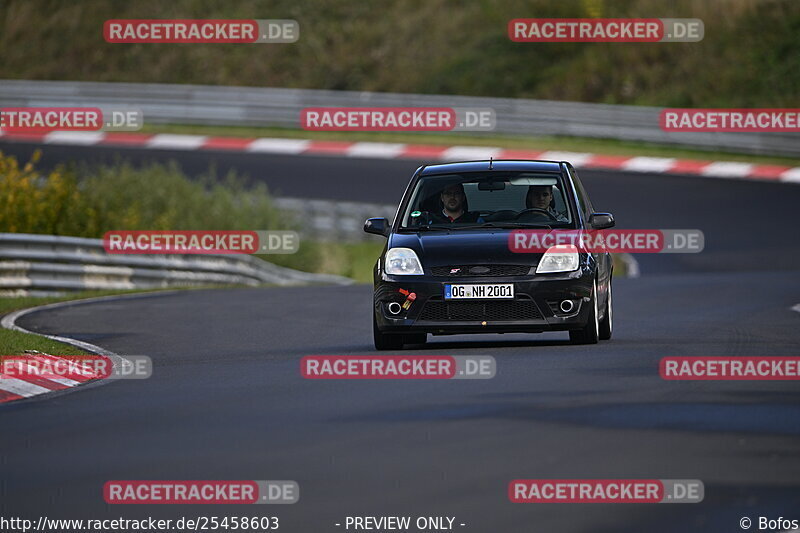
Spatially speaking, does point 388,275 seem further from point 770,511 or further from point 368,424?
point 770,511

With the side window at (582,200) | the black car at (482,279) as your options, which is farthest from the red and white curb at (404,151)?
the black car at (482,279)

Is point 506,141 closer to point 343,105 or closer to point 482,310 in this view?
point 343,105

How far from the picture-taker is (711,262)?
90.0 ft

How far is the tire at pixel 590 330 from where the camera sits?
12.9 m

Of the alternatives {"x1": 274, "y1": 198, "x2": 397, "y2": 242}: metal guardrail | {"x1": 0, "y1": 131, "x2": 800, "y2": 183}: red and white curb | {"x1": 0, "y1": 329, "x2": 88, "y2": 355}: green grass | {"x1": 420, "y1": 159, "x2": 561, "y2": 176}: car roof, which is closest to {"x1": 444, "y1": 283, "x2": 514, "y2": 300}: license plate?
{"x1": 420, "y1": 159, "x2": 561, "y2": 176}: car roof

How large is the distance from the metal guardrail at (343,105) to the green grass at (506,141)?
182 millimetres

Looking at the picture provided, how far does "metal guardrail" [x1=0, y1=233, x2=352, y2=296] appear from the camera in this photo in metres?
22.0

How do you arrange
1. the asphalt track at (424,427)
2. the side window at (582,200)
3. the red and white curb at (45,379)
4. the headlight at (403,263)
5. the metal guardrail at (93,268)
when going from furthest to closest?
the metal guardrail at (93,268), the side window at (582,200), the headlight at (403,263), the red and white curb at (45,379), the asphalt track at (424,427)

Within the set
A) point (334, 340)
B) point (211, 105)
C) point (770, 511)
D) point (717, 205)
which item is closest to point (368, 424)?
point (770, 511)

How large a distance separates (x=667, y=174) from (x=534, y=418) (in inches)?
1023

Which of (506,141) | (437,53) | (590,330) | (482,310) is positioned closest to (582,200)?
(590,330)

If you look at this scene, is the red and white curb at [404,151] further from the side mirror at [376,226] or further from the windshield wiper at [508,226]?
the side mirror at [376,226]

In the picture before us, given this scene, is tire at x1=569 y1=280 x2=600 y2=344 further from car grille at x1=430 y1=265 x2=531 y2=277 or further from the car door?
car grille at x1=430 y1=265 x2=531 y2=277

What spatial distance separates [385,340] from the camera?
13.2 metres
